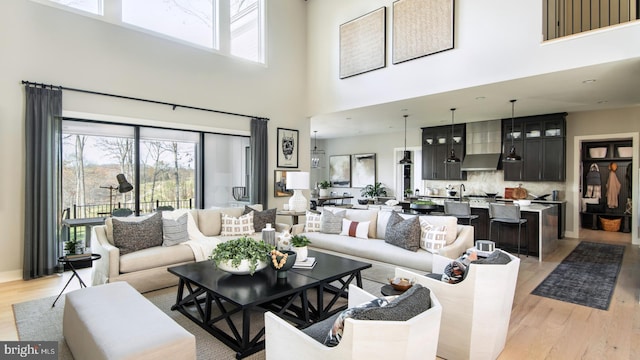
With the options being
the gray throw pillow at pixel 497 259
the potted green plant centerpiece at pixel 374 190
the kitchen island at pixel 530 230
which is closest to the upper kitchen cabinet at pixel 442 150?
the potted green plant centerpiece at pixel 374 190

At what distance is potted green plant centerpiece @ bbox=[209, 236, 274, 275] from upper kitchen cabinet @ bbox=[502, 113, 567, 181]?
7283mm

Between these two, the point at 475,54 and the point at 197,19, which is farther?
the point at 197,19

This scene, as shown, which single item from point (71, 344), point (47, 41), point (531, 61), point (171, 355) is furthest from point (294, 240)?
point (47, 41)

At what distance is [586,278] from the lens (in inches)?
177

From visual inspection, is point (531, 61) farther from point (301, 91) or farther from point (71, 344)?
point (71, 344)

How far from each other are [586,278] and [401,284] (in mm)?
3794

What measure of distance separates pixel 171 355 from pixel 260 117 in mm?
5613

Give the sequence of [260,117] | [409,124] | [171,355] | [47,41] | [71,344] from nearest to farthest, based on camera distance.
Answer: [171,355], [71,344], [47,41], [260,117], [409,124]

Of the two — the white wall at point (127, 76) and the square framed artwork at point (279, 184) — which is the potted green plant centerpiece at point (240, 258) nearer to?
the white wall at point (127, 76)

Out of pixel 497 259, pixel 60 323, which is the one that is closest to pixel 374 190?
pixel 497 259

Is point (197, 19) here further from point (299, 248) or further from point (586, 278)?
point (586, 278)

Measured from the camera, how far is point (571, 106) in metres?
6.75

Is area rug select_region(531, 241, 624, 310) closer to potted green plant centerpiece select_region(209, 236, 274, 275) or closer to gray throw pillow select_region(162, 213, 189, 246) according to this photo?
potted green plant centerpiece select_region(209, 236, 274, 275)

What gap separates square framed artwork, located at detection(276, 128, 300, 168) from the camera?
7.35m
